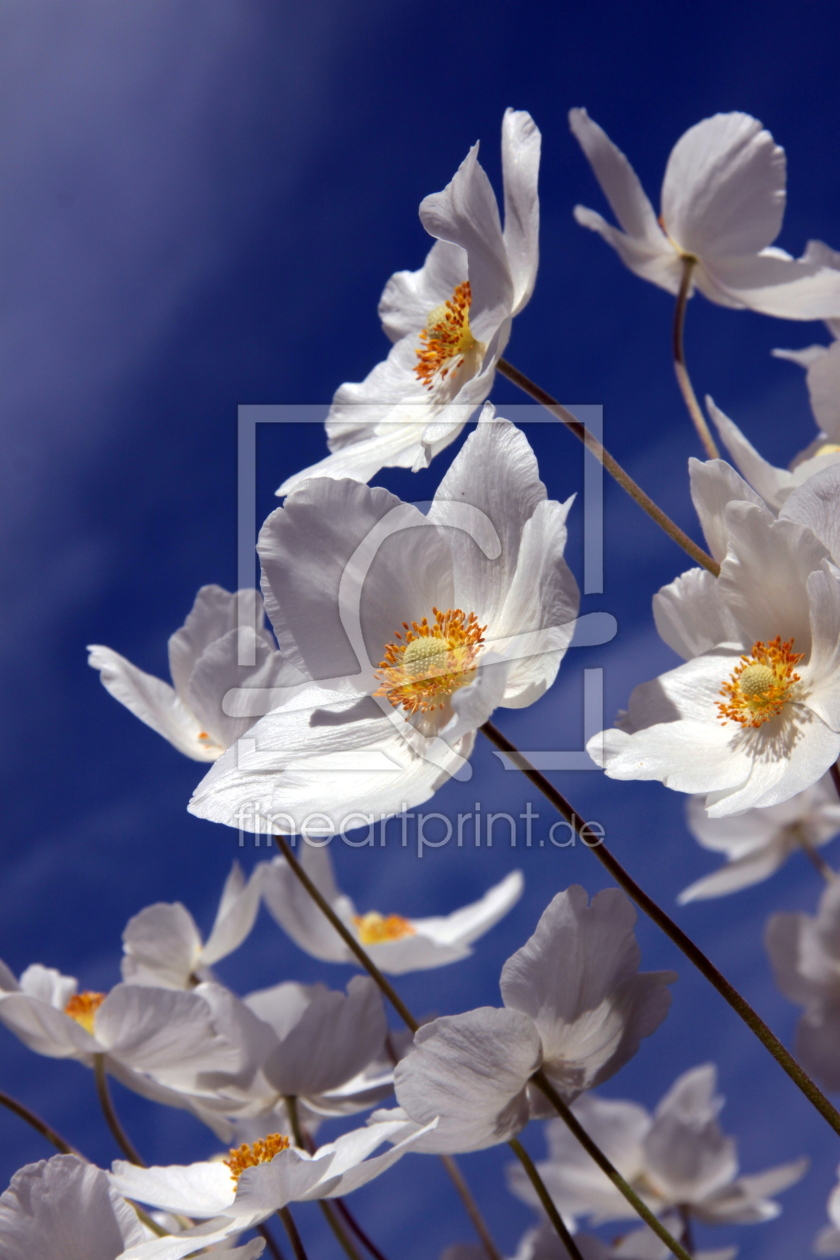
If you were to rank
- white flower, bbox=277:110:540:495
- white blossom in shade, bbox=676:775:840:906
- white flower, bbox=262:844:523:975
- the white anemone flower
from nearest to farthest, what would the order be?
white flower, bbox=277:110:540:495 < the white anemone flower < white flower, bbox=262:844:523:975 < white blossom in shade, bbox=676:775:840:906

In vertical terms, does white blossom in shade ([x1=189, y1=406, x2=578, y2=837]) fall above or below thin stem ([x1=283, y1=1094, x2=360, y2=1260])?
above

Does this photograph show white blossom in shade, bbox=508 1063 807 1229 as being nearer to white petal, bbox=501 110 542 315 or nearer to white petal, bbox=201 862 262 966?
white petal, bbox=201 862 262 966

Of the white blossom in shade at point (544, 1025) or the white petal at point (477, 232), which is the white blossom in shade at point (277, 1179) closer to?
the white blossom in shade at point (544, 1025)

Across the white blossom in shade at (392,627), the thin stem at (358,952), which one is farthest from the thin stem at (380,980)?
the white blossom in shade at (392,627)

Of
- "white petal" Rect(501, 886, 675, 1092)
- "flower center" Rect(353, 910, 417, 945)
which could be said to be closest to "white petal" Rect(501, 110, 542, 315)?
"white petal" Rect(501, 886, 675, 1092)

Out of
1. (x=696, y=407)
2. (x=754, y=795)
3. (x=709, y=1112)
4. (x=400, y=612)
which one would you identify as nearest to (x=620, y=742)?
(x=754, y=795)

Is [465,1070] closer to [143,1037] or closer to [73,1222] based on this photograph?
[73,1222]

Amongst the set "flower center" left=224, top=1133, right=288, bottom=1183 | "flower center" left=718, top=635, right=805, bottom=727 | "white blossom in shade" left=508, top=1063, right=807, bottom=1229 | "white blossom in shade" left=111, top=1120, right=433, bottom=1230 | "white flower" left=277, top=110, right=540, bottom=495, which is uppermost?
"white flower" left=277, top=110, right=540, bottom=495
